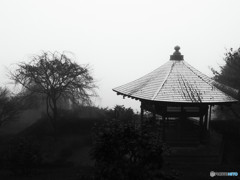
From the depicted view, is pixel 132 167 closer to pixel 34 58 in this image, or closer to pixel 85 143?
pixel 85 143

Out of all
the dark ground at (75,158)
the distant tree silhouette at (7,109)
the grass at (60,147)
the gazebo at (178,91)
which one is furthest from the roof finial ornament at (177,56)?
the distant tree silhouette at (7,109)

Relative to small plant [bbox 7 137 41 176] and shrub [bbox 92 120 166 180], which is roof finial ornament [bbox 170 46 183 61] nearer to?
small plant [bbox 7 137 41 176]

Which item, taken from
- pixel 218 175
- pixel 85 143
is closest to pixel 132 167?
pixel 218 175

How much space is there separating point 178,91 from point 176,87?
0.37 metres

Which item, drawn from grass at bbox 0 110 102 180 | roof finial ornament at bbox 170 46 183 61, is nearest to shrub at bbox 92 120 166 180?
grass at bbox 0 110 102 180

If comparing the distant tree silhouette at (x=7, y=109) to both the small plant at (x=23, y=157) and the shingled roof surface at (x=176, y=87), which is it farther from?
the shingled roof surface at (x=176, y=87)

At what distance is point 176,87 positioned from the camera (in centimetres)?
1245

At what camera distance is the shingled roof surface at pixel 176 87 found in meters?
11.8

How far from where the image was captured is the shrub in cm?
613

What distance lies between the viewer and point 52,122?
19375 millimetres

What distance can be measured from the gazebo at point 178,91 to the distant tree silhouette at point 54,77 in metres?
5.70

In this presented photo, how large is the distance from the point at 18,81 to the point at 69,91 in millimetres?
3969

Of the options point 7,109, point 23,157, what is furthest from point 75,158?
point 7,109

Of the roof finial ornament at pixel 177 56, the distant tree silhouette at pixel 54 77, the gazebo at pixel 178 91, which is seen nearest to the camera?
the gazebo at pixel 178 91
